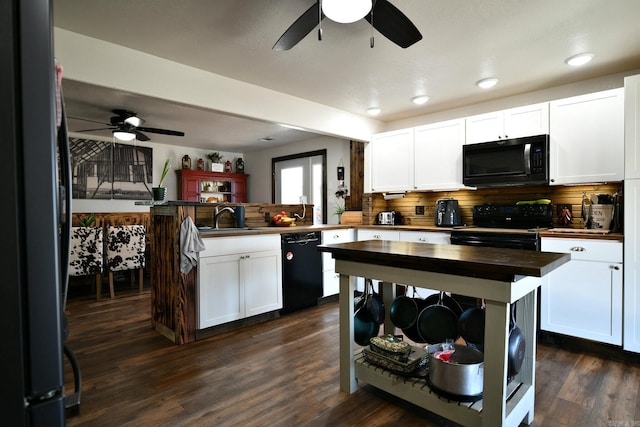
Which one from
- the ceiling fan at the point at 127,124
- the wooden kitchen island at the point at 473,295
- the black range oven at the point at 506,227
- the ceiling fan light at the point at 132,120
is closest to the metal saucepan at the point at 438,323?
the wooden kitchen island at the point at 473,295

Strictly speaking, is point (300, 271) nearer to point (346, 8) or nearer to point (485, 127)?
point (485, 127)

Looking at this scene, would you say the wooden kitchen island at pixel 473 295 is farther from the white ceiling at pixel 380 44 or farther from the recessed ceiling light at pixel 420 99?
the recessed ceiling light at pixel 420 99

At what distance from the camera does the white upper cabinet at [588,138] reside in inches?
111

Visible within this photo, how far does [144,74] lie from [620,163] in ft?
12.5

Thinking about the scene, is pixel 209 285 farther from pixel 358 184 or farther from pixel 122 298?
pixel 358 184

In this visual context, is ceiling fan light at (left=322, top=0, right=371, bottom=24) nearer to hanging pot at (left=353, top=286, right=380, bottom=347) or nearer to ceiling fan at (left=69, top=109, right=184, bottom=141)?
hanging pot at (left=353, top=286, right=380, bottom=347)

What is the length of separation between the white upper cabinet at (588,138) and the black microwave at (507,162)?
0.32 ft

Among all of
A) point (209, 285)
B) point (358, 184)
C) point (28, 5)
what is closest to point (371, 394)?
point (209, 285)

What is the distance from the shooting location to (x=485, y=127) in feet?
11.7

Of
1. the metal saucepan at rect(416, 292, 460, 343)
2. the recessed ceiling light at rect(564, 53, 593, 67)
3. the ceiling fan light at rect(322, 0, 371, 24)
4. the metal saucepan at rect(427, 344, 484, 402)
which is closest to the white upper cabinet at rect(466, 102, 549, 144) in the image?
the recessed ceiling light at rect(564, 53, 593, 67)

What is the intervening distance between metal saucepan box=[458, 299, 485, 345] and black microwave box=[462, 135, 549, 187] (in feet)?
6.70

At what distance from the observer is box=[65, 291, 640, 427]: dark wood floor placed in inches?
72.4

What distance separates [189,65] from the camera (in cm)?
290

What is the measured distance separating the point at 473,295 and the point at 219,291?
2.18 meters
